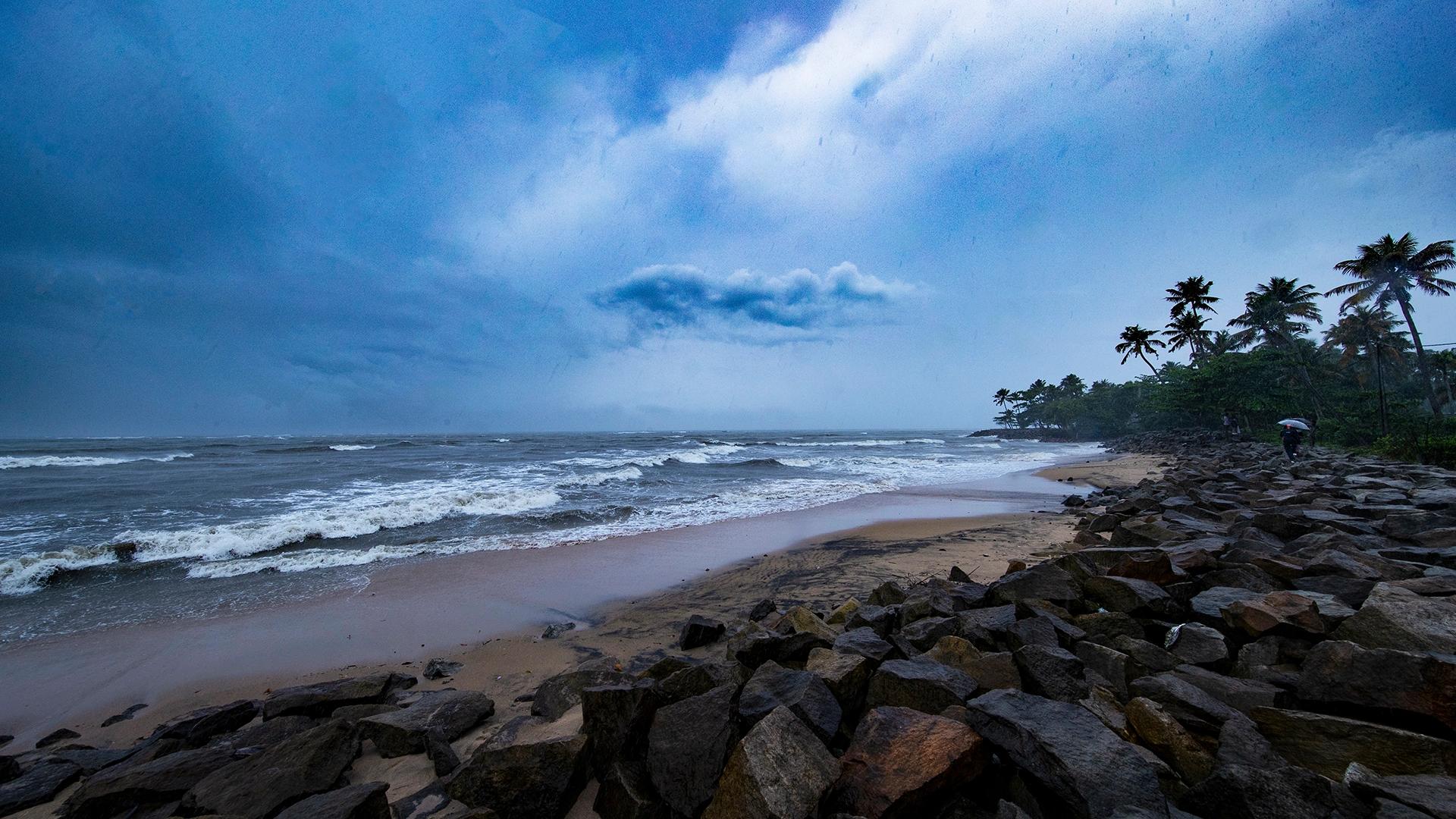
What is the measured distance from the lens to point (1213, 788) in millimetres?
1979

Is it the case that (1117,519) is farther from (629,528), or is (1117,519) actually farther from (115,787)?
(115,787)

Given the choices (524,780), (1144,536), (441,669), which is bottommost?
(441,669)

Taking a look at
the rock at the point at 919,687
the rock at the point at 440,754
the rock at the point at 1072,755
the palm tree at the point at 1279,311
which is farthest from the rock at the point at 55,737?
the palm tree at the point at 1279,311

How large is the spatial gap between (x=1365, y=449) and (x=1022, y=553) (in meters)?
18.8

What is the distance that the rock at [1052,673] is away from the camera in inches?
115

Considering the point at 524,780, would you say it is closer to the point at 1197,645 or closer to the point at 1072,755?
the point at 1072,755

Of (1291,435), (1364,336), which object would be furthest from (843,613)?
(1364,336)

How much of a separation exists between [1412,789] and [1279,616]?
5.68 feet

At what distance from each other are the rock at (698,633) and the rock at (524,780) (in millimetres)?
2530

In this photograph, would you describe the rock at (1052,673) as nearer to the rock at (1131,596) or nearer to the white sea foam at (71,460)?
the rock at (1131,596)

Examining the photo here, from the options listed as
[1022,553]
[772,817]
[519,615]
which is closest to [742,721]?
[772,817]

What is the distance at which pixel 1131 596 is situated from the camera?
161 inches

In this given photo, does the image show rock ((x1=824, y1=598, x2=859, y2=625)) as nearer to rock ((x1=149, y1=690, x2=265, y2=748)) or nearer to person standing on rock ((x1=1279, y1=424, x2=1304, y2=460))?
rock ((x1=149, y1=690, x2=265, y2=748))

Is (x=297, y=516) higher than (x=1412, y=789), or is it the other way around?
(x=1412, y=789)
